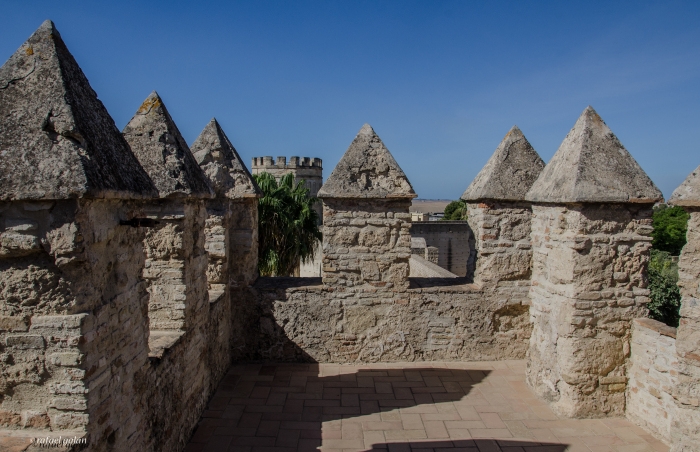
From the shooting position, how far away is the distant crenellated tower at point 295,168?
96.4 feet

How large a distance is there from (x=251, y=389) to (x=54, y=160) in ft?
12.3

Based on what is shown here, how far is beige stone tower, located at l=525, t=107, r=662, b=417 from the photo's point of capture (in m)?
4.69

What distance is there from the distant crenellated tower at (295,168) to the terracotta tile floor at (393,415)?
24.0m

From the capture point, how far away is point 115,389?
2811mm

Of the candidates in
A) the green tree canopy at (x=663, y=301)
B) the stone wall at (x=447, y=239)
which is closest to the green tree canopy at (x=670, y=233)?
the stone wall at (x=447, y=239)

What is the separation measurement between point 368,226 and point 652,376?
3.28 m

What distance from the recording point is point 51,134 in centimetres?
238

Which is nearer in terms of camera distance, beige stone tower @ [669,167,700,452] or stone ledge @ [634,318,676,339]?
beige stone tower @ [669,167,700,452]

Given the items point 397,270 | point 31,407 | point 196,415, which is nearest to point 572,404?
point 397,270

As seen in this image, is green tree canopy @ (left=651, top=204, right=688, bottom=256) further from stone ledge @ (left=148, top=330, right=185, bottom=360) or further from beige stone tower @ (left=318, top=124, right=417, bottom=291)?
stone ledge @ (left=148, top=330, right=185, bottom=360)

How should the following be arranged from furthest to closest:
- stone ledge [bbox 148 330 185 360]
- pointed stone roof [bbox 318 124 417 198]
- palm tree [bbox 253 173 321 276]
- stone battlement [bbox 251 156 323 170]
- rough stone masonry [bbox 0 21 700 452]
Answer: stone battlement [bbox 251 156 323 170] < palm tree [bbox 253 173 321 276] < pointed stone roof [bbox 318 124 417 198] < stone ledge [bbox 148 330 185 360] < rough stone masonry [bbox 0 21 700 452]

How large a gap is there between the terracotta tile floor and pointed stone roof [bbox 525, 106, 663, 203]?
220 centimetres

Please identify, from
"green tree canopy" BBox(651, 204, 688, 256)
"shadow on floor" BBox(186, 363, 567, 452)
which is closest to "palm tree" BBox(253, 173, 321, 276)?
"shadow on floor" BBox(186, 363, 567, 452)

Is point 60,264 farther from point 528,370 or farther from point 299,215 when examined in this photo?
point 299,215
